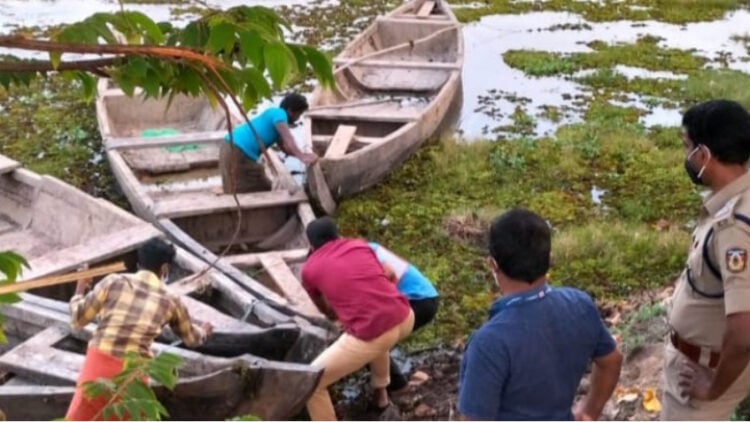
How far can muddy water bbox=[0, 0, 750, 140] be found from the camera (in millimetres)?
12469

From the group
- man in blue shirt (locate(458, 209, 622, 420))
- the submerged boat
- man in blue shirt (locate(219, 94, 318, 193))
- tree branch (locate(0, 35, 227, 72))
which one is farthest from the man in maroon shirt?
tree branch (locate(0, 35, 227, 72))

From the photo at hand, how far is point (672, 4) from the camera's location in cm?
1944

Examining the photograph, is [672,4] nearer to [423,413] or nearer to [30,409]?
[423,413]

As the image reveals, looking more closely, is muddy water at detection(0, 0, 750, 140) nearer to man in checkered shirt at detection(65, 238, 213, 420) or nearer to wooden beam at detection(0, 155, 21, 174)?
wooden beam at detection(0, 155, 21, 174)

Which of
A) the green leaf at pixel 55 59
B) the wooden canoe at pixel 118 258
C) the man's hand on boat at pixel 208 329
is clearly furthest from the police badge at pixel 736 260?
the man's hand on boat at pixel 208 329

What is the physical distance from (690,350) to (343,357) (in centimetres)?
231

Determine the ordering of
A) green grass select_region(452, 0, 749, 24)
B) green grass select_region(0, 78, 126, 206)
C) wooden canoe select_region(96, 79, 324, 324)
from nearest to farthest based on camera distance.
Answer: wooden canoe select_region(96, 79, 324, 324), green grass select_region(0, 78, 126, 206), green grass select_region(452, 0, 749, 24)

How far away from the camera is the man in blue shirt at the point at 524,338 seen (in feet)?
9.55

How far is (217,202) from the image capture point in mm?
7770

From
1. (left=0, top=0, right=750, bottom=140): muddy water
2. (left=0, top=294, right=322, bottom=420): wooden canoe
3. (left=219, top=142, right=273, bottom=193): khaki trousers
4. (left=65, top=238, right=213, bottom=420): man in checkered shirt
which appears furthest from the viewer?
(left=0, top=0, right=750, bottom=140): muddy water

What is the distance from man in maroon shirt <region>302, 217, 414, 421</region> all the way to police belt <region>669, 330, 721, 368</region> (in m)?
2.09

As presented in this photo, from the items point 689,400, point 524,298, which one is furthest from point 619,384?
point 524,298

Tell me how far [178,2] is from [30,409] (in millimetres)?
15378

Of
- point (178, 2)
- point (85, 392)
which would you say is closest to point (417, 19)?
point (178, 2)
